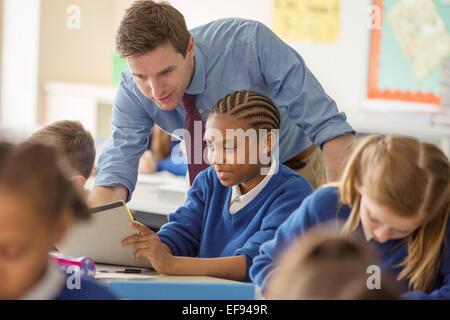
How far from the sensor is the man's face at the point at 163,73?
1543 mm

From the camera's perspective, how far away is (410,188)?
1.09 metres

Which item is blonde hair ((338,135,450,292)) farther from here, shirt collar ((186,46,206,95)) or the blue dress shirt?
shirt collar ((186,46,206,95))

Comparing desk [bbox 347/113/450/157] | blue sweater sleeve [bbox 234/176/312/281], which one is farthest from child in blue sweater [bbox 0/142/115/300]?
desk [bbox 347/113/450/157]

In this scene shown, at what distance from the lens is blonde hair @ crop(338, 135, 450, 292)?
1.09 meters

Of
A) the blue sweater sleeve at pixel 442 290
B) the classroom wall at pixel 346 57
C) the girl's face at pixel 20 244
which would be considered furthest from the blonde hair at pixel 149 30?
the classroom wall at pixel 346 57

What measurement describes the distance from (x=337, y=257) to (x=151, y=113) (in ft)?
3.87

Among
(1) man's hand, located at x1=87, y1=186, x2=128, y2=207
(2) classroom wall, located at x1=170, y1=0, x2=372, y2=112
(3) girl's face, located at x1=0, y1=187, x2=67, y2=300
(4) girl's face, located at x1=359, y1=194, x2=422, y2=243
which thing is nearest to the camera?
(3) girl's face, located at x1=0, y1=187, x2=67, y2=300

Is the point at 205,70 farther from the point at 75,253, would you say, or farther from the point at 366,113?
the point at 366,113

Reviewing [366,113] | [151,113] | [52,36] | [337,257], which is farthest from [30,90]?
Result: [337,257]

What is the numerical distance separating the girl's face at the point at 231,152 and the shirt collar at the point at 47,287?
731 millimetres

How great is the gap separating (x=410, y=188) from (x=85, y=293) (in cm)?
57

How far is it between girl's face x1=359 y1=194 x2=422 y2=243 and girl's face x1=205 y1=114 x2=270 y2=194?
38 centimetres

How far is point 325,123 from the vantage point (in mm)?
1581

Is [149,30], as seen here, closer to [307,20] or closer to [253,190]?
[253,190]
